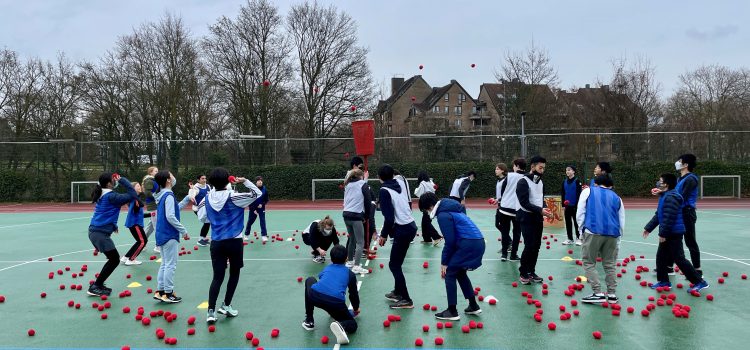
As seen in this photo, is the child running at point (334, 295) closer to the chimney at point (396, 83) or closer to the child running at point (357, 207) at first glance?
the child running at point (357, 207)

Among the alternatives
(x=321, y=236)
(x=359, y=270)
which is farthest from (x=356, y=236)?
(x=321, y=236)

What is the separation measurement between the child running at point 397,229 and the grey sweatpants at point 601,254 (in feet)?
7.46

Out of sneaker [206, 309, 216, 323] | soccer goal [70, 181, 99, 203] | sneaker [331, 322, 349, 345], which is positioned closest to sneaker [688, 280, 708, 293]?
sneaker [331, 322, 349, 345]

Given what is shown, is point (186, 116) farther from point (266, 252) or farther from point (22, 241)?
point (266, 252)

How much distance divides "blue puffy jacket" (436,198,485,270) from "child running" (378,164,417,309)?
0.71 m

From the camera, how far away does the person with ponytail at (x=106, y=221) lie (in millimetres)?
7293

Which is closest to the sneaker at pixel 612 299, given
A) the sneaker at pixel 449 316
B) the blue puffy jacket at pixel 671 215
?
the blue puffy jacket at pixel 671 215

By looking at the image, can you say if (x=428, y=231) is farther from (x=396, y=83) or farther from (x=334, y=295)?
(x=396, y=83)

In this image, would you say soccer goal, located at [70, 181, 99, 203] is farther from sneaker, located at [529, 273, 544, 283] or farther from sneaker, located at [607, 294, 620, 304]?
sneaker, located at [607, 294, 620, 304]

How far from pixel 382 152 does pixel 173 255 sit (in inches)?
832

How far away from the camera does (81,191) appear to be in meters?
27.1

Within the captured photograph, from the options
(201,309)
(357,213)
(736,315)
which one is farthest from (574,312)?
(201,309)

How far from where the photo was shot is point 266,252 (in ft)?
35.6

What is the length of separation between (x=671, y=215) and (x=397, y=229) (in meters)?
3.84
